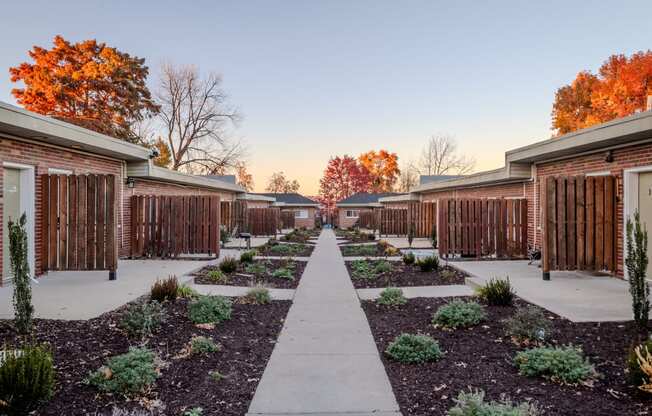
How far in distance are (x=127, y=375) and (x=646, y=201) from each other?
30.5 feet

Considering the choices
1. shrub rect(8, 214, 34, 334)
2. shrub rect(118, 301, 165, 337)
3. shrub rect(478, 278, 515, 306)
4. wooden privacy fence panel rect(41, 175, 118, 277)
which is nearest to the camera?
shrub rect(8, 214, 34, 334)

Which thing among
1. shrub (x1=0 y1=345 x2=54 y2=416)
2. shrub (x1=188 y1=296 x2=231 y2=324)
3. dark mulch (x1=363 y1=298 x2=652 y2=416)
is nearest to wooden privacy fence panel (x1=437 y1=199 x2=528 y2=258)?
dark mulch (x1=363 y1=298 x2=652 y2=416)

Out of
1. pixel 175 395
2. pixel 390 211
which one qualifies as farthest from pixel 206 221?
pixel 390 211

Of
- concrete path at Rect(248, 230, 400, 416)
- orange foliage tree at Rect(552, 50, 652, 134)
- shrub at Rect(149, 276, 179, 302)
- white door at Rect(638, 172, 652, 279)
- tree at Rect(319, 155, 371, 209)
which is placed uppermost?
orange foliage tree at Rect(552, 50, 652, 134)

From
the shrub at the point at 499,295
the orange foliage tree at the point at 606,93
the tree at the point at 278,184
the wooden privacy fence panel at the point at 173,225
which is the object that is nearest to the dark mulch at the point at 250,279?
the wooden privacy fence panel at the point at 173,225

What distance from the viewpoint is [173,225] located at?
12.4 m

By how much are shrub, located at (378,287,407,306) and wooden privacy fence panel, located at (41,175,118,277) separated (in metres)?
5.53

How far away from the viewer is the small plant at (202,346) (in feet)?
14.6

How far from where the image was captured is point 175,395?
3514 millimetres

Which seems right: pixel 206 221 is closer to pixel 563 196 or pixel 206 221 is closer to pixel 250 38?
pixel 250 38

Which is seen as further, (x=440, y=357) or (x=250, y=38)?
(x=250, y=38)

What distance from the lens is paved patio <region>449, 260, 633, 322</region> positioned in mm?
5730

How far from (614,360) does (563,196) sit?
520 cm

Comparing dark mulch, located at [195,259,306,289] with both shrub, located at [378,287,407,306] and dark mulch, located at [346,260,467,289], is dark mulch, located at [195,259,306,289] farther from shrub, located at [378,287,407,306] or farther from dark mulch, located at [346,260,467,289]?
shrub, located at [378,287,407,306]
